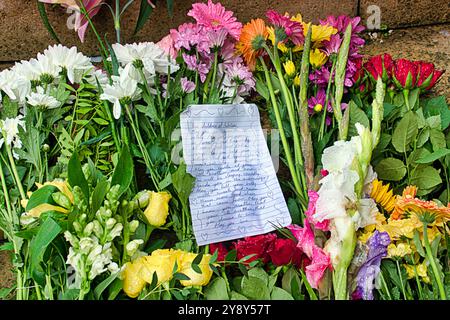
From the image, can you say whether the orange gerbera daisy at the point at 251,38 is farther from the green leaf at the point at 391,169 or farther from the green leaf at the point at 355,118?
the green leaf at the point at 391,169

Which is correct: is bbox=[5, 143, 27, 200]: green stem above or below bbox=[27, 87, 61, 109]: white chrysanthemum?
below

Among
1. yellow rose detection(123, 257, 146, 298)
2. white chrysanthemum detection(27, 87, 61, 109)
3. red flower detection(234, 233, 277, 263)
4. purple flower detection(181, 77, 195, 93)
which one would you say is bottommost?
yellow rose detection(123, 257, 146, 298)

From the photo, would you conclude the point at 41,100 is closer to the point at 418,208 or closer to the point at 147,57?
the point at 147,57

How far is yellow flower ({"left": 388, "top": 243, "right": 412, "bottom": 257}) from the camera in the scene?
943 mm

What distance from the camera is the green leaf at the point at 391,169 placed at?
43.1 inches

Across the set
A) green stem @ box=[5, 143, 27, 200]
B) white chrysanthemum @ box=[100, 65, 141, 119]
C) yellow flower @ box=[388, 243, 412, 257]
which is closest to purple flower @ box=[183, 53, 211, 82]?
white chrysanthemum @ box=[100, 65, 141, 119]

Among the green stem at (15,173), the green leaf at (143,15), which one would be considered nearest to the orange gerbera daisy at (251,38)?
the green leaf at (143,15)

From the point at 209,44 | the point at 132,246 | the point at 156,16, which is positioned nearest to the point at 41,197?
the point at 132,246

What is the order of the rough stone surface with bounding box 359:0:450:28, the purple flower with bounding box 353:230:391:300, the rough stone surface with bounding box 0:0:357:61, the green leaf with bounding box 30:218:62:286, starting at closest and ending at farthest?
the green leaf with bounding box 30:218:62:286
the purple flower with bounding box 353:230:391:300
the rough stone surface with bounding box 0:0:357:61
the rough stone surface with bounding box 359:0:450:28

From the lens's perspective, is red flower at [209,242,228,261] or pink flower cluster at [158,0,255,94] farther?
pink flower cluster at [158,0,255,94]

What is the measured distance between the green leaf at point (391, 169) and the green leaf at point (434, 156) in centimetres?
4

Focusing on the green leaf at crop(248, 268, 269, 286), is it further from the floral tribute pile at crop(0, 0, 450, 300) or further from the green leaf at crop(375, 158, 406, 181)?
the green leaf at crop(375, 158, 406, 181)
